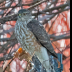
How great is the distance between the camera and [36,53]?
0.56m

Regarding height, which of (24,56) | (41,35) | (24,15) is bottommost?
(24,56)

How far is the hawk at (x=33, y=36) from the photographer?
53 cm

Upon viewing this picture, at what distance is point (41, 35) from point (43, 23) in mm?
75

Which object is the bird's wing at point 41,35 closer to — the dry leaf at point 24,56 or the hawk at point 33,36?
the hawk at point 33,36

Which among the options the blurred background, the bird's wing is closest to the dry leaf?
the blurred background

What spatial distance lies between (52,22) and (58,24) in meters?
0.04

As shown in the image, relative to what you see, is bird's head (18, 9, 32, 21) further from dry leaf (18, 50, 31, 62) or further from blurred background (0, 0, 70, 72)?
dry leaf (18, 50, 31, 62)

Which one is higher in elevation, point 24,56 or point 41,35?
point 41,35

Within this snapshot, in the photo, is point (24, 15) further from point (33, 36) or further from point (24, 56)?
point (24, 56)

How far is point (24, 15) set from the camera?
1.74 ft

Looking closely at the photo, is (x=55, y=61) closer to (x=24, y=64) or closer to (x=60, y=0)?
(x=24, y=64)

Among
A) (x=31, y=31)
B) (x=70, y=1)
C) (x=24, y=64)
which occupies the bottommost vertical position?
(x=24, y=64)

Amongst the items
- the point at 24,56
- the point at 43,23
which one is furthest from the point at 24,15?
the point at 24,56

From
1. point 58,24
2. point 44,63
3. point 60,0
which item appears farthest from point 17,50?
point 60,0
